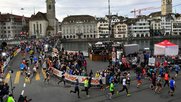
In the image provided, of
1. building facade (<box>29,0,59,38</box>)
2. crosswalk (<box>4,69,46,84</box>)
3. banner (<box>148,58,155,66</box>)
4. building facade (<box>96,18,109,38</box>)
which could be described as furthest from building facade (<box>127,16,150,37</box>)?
crosswalk (<box>4,69,46,84</box>)

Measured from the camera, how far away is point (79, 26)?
16350cm

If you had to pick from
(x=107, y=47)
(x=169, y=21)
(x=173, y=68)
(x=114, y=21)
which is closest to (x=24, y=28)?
(x=114, y=21)

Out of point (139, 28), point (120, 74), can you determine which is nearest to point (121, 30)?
point (139, 28)

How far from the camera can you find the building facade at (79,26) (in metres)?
164

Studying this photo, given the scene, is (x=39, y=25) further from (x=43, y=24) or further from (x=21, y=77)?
(x=21, y=77)

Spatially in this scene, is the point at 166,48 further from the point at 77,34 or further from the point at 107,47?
the point at 77,34

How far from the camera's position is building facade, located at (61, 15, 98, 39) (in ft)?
536

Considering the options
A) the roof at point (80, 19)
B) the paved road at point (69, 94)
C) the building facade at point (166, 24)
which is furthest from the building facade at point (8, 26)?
the paved road at point (69, 94)

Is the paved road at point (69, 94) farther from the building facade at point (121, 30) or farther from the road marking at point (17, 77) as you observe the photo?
the building facade at point (121, 30)

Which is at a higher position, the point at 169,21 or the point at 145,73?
the point at 169,21

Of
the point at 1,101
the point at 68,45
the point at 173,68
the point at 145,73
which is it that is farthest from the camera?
the point at 68,45

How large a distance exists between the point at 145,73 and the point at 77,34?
134766 mm

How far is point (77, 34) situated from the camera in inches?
6319

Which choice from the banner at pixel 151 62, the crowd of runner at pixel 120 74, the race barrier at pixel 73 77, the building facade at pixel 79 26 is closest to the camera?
the crowd of runner at pixel 120 74
